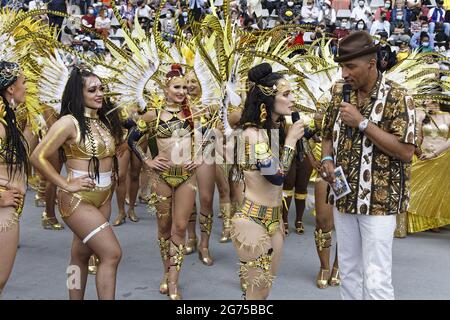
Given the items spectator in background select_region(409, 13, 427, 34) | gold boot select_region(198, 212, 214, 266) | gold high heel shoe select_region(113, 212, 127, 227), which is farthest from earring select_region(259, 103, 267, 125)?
spectator in background select_region(409, 13, 427, 34)

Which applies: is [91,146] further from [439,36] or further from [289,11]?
[289,11]

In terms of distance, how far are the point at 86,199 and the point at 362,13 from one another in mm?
13040

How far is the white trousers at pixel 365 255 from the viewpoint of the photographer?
10.4 feet

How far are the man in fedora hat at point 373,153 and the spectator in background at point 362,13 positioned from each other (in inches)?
497

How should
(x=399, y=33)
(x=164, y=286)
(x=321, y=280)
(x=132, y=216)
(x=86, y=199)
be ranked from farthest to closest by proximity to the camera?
(x=399, y=33) → (x=132, y=216) → (x=321, y=280) → (x=164, y=286) → (x=86, y=199)

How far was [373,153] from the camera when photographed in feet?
10.4

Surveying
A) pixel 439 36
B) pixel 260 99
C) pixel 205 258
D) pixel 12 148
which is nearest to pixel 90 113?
pixel 12 148

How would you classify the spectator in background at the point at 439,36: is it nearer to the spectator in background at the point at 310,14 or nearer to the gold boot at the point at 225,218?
the spectator in background at the point at 310,14

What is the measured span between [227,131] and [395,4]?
1232 cm

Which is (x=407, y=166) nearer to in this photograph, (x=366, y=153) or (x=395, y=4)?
(x=366, y=153)

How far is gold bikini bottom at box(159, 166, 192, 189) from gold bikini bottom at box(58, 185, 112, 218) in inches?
28.8

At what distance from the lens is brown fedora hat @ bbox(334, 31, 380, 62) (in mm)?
3107

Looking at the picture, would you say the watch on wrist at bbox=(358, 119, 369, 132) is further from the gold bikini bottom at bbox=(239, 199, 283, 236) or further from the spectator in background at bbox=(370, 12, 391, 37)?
the spectator in background at bbox=(370, 12, 391, 37)

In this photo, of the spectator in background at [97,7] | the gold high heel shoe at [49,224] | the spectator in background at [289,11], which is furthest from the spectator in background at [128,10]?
the gold high heel shoe at [49,224]
